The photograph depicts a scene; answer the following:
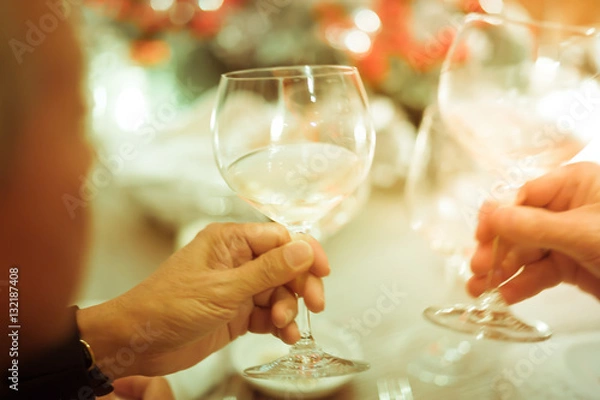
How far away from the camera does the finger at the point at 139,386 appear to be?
611 mm

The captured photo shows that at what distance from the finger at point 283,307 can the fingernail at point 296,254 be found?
8 cm

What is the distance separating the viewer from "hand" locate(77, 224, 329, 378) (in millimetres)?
583

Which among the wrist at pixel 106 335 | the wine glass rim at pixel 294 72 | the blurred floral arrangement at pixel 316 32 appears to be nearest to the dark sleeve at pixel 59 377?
the wrist at pixel 106 335

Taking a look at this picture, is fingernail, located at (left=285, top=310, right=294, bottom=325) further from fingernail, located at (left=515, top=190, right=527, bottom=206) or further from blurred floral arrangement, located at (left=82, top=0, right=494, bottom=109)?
blurred floral arrangement, located at (left=82, top=0, right=494, bottom=109)

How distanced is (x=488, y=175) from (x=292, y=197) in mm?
353

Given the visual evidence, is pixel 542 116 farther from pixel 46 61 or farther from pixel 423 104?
pixel 423 104

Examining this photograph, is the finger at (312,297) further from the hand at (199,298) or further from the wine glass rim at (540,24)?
the wine glass rim at (540,24)

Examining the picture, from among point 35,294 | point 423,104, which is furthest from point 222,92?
point 423,104

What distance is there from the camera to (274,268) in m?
0.57

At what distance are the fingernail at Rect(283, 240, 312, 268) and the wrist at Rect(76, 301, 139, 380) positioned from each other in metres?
0.17

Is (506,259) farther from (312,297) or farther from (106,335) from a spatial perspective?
(106,335)

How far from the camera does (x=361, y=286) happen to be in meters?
0.80

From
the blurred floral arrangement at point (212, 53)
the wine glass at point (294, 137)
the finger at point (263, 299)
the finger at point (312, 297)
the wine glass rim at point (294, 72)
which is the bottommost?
the finger at point (312, 297)

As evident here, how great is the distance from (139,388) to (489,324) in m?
0.37
